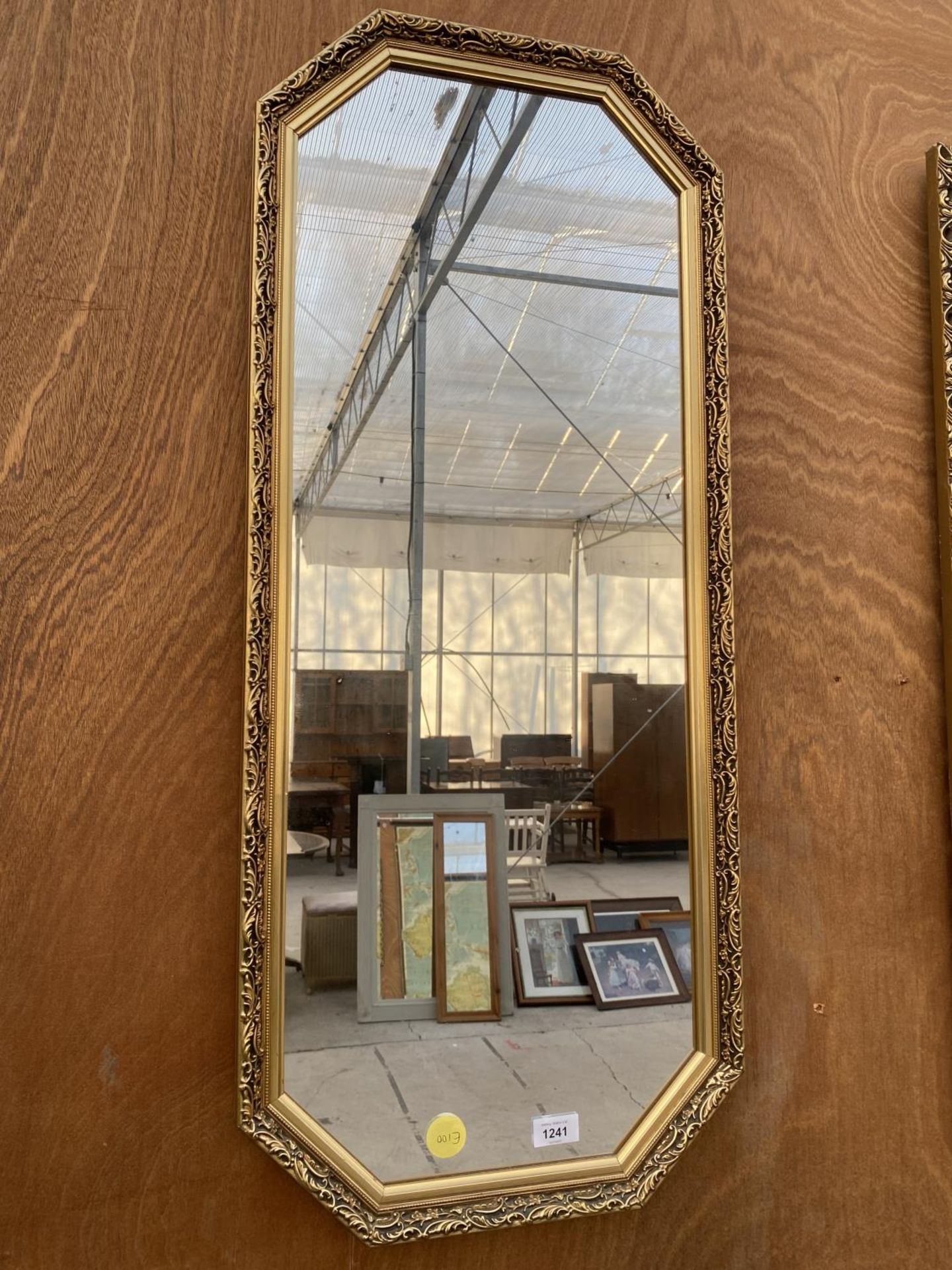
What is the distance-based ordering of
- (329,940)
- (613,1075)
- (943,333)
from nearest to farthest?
(329,940), (613,1075), (943,333)

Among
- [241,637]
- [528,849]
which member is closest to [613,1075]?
[528,849]

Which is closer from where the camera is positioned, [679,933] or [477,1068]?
[477,1068]

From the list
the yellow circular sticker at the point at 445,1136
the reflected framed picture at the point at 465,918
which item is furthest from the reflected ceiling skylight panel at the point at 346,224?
the yellow circular sticker at the point at 445,1136

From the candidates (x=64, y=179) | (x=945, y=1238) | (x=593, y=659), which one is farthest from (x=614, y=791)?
(x=64, y=179)

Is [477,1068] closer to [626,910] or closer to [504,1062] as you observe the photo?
[504,1062]

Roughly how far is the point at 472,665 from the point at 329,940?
0.44 metres

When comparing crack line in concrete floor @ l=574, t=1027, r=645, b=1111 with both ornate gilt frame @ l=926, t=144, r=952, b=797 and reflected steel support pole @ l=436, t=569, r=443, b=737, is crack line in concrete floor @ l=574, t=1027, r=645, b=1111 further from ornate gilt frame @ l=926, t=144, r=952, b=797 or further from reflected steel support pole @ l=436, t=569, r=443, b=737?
ornate gilt frame @ l=926, t=144, r=952, b=797

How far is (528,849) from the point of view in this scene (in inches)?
57.7

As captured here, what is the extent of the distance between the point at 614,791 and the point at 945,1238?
1.05m

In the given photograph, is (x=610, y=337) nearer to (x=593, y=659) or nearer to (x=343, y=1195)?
(x=593, y=659)

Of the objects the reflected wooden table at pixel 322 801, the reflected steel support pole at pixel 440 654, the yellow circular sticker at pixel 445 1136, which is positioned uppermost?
the reflected steel support pole at pixel 440 654

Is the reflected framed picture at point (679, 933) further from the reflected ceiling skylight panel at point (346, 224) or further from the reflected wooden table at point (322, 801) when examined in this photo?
the reflected ceiling skylight panel at point (346, 224)

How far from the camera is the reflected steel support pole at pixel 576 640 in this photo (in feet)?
4.83

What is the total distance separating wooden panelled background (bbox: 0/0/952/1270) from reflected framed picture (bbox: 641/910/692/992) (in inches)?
6.6
